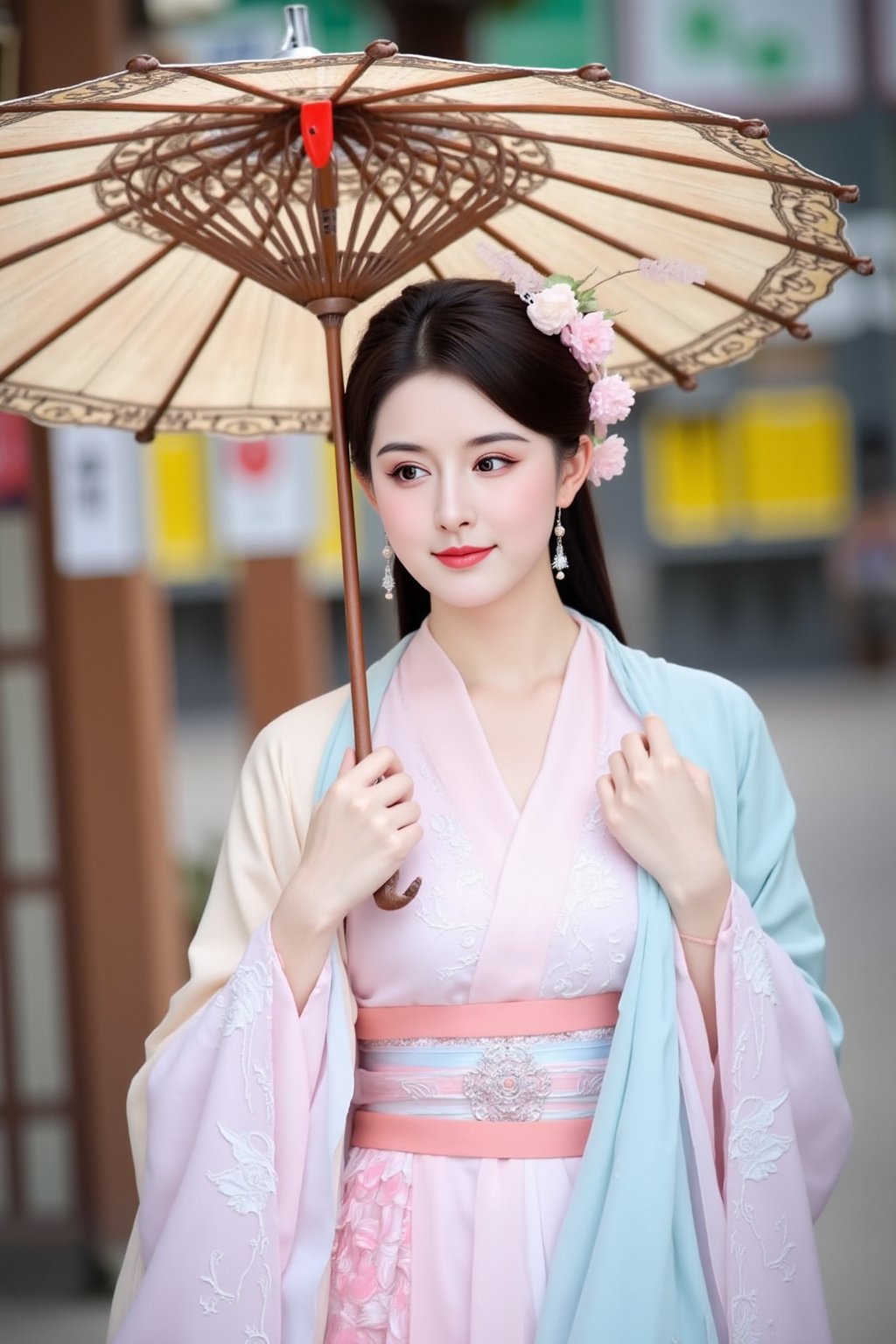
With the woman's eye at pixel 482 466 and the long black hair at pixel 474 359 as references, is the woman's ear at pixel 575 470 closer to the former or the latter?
the long black hair at pixel 474 359

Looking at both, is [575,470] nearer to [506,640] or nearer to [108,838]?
[506,640]

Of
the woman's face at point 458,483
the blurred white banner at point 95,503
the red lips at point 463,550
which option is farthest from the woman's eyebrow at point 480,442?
the blurred white banner at point 95,503

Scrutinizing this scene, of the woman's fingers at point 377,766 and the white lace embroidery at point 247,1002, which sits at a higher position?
the woman's fingers at point 377,766

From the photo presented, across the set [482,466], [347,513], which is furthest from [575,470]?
[347,513]

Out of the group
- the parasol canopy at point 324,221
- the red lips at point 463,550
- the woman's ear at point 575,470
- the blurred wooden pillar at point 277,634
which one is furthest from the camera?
the blurred wooden pillar at point 277,634

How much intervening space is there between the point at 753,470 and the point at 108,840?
14484 millimetres

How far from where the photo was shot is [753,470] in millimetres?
17672

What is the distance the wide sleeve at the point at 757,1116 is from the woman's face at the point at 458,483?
1.47ft

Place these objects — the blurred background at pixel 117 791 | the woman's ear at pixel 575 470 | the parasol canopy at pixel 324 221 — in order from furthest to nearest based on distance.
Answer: the blurred background at pixel 117 791 → the woman's ear at pixel 575 470 → the parasol canopy at pixel 324 221

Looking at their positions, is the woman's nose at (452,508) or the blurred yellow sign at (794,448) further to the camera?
the blurred yellow sign at (794,448)

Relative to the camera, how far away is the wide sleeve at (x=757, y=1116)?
5.66 feet

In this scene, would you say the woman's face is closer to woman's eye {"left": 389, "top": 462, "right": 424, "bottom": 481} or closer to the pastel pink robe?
woman's eye {"left": 389, "top": 462, "right": 424, "bottom": 481}

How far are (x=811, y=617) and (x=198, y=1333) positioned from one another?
17.4 metres

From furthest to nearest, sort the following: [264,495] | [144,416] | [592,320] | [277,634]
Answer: [277,634]
[264,495]
[144,416]
[592,320]
